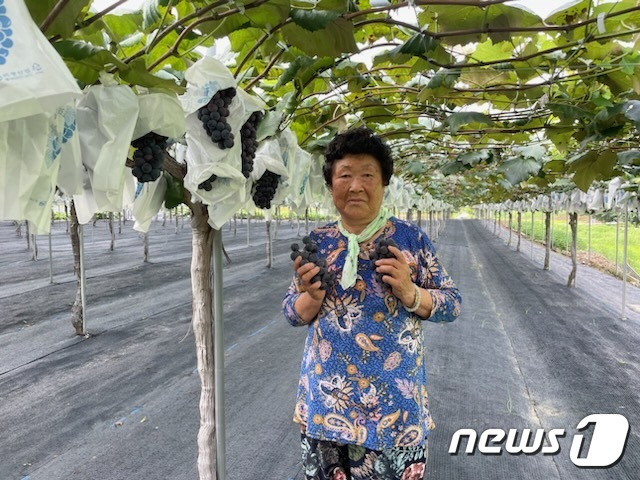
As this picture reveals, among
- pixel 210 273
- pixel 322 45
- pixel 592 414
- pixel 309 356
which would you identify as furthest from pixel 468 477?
pixel 322 45

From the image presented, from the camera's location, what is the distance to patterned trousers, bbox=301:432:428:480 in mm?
1287

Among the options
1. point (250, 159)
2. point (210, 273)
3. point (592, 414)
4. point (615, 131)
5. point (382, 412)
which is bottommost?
point (592, 414)

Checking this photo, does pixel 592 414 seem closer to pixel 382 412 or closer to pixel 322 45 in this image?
pixel 382 412

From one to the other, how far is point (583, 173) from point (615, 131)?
84cm

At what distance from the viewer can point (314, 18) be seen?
3.51 ft

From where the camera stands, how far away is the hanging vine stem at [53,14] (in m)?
0.74

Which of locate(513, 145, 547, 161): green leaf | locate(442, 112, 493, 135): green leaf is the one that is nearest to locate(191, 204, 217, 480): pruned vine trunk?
locate(442, 112, 493, 135): green leaf

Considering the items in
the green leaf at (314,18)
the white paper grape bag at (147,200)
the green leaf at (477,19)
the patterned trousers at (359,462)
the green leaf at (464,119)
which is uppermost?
the green leaf at (477,19)

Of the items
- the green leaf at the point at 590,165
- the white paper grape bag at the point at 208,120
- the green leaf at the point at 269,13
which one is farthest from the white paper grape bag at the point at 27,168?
the green leaf at the point at 590,165

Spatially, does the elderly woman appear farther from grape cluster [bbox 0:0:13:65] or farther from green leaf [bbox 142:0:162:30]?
grape cluster [bbox 0:0:13:65]

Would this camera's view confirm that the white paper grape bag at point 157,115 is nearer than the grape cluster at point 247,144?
Yes

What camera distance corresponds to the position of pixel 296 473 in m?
2.52

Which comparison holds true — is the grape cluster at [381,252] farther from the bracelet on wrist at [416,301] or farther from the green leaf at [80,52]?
the green leaf at [80,52]

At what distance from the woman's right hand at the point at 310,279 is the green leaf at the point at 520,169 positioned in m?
1.92
